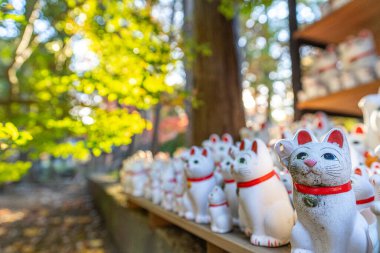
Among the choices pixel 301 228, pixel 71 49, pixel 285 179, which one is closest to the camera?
pixel 301 228

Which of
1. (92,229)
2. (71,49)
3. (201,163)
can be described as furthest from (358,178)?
(92,229)

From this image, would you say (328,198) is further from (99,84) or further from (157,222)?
(99,84)

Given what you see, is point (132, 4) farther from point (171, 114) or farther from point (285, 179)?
point (171, 114)

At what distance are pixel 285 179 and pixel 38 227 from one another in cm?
517

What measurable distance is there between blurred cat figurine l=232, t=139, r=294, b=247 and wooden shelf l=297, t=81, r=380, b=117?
2030 mm

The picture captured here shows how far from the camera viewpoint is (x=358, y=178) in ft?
3.93

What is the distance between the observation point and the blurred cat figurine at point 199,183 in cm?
183

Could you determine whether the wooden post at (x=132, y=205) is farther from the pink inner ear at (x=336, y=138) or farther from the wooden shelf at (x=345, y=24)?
the wooden shelf at (x=345, y=24)

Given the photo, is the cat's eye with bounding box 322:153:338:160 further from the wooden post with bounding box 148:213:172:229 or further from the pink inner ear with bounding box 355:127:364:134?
the wooden post with bounding box 148:213:172:229

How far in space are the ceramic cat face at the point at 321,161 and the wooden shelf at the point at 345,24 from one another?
2751 millimetres

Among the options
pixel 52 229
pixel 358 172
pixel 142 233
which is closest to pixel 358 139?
pixel 358 172

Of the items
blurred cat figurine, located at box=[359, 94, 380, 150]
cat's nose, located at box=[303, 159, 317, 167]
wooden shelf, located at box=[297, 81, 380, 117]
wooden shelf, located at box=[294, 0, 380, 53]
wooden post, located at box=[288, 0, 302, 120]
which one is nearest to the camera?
cat's nose, located at box=[303, 159, 317, 167]

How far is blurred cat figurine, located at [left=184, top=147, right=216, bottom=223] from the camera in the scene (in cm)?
183

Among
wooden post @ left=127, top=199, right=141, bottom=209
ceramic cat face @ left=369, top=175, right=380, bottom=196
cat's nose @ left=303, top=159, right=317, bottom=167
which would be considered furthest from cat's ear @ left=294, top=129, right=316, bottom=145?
wooden post @ left=127, top=199, right=141, bottom=209
